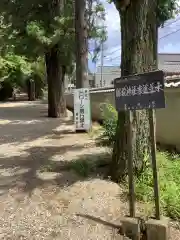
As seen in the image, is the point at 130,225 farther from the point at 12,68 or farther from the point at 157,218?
the point at 12,68

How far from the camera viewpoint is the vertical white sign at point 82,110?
37.5ft

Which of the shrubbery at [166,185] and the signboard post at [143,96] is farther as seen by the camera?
the shrubbery at [166,185]

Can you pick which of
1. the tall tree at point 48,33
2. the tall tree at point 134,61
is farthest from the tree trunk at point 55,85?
the tall tree at point 134,61

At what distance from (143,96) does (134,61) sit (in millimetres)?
1372

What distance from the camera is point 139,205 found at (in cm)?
500

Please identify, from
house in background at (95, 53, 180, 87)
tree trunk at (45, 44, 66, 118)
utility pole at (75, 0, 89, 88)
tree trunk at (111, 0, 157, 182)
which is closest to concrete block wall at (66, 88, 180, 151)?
tree trunk at (111, 0, 157, 182)

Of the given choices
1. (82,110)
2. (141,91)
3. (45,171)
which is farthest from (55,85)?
(141,91)

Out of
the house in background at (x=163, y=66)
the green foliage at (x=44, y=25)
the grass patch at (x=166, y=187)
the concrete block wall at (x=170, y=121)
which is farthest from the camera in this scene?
the house in background at (x=163, y=66)

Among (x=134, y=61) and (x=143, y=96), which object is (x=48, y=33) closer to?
(x=134, y=61)

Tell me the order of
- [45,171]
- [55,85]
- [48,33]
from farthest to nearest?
[55,85], [48,33], [45,171]

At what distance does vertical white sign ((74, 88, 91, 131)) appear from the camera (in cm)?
1143

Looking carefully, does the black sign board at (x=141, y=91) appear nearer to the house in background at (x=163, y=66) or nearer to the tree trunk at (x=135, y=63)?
the tree trunk at (x=135, y=63)

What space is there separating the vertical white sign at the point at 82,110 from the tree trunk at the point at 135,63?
5558 mm

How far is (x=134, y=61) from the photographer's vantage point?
5688 mm
